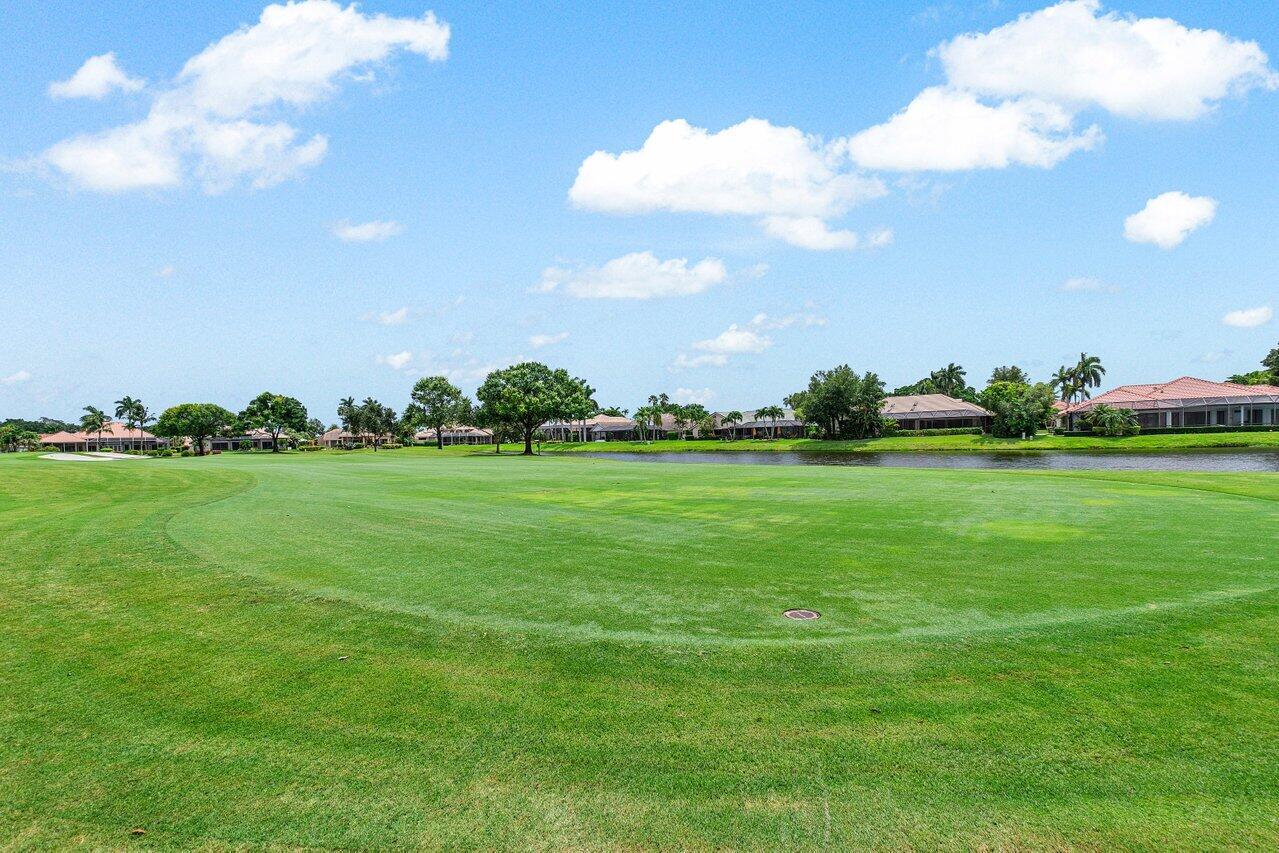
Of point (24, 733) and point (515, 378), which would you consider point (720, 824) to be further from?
point (515, 378)

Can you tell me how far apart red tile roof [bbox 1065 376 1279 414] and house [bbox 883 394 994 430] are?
1233 cm

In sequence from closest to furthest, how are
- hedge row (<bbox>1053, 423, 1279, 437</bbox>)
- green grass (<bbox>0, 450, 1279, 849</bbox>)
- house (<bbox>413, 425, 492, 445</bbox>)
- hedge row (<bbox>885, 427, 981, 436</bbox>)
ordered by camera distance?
green grass (<bbox>0, 450, 1279, 849</bbox>) < hedge row (<bbox>1053, 423, 1279, 437</bbox>) < hedge row (<bbox>885, 427, 981, 436</bbox>) < house (<bbox>413, 425, 492, 445</bbox>)

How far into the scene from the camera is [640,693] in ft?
19.0

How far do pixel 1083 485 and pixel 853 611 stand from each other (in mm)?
21121

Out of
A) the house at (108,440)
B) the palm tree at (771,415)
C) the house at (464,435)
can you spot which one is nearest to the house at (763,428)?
the palm tree at (771,415)

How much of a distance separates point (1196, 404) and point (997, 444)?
27.2 m

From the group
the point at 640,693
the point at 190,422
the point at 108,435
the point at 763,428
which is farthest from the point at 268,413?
the point at 640,693

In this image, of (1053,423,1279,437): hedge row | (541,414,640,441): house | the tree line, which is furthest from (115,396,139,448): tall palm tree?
(1053,423,1279,437): hedge row

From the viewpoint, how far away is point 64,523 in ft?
48.9

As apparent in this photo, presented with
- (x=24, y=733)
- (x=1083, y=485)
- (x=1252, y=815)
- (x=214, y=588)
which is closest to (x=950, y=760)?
(x=1252, y=815)

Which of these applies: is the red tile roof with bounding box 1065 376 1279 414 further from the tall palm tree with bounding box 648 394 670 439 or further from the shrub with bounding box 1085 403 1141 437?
the tall palm tree with bounding box 648 394 670 439

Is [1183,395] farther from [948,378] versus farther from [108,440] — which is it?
[108,440]

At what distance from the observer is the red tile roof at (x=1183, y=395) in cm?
8306

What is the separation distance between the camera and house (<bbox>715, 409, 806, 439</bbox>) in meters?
121
